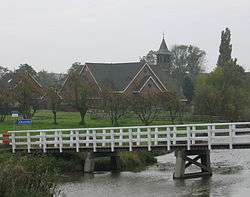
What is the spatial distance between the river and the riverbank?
1.44 metres

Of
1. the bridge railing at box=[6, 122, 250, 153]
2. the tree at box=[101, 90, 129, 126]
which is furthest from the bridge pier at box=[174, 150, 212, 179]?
the tree at box=[101, 90, 129, 126]

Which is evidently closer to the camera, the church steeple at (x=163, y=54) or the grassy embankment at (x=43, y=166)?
the grassy embankment at (x=43, y=166)

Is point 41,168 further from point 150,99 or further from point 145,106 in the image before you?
point 150,99

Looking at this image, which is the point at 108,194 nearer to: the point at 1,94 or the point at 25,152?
the point at 25,152

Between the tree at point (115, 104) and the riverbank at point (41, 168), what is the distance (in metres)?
17.3

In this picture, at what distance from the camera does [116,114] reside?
62.0m

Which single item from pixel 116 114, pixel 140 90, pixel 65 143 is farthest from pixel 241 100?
pixel 65 143

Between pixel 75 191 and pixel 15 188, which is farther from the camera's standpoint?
pixel 75 191

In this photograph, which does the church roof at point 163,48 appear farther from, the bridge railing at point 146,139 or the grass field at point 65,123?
the bridge railing at point 146,139

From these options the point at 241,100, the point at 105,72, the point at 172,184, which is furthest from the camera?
the point at 105,72

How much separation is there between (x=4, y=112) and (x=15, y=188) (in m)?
44.2

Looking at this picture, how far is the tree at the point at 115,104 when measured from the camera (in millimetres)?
62281

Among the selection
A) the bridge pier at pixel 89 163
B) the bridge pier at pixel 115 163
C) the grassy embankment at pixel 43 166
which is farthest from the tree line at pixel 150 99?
the bridge pier at pixel 89 163

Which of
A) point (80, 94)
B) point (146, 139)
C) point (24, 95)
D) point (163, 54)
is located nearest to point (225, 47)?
point (163, 54)
